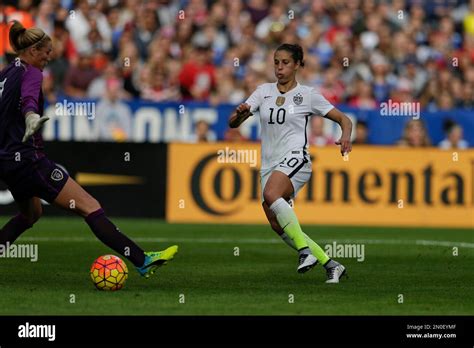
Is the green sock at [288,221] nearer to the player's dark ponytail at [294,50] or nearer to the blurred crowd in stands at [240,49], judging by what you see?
the player's dark ponytail at [294,50]

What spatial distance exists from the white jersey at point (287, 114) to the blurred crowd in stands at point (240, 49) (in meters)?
9.41

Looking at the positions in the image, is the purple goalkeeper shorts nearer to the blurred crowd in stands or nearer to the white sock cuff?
the white sock cuff

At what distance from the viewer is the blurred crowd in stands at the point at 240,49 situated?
78.7 feet

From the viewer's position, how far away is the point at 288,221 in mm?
12641

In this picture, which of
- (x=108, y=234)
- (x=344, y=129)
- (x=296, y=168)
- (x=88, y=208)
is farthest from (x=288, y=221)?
(x=88, y=208)

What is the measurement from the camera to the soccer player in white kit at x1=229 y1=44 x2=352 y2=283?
12.7 metres

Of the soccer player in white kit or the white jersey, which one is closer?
the soccer player in white kit

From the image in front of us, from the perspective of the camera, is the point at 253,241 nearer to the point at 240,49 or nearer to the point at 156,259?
the point at 156,259

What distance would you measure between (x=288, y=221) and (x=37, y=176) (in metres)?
2.50

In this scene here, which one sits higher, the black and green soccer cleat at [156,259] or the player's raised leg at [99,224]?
the player's raised leg at [99,224]

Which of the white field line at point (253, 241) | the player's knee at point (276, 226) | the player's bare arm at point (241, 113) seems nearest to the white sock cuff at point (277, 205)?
the player's knee at point (276, 226)

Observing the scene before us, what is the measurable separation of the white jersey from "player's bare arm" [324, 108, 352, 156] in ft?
0.40

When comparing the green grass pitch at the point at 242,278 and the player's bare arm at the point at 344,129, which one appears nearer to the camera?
the green grass pitch at the point at 242,278

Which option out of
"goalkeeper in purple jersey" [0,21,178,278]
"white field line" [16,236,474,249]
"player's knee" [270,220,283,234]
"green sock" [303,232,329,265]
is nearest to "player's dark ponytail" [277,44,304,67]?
"player's knee" [270,220,283,234]
